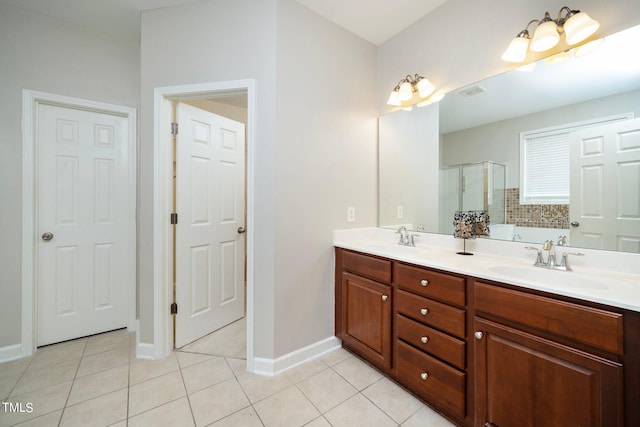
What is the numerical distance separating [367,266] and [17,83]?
2.97 metres

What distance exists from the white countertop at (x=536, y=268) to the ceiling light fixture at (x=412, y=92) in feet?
3.60

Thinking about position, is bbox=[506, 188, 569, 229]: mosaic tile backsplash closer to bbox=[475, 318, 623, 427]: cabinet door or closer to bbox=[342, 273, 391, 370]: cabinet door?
bbox=[475, 318, 623, 427]: cabinet door

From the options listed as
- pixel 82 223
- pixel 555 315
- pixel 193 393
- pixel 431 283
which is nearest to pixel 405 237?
pixel 431 283

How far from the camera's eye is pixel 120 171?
233 centimetres

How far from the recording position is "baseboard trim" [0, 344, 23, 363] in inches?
73.7

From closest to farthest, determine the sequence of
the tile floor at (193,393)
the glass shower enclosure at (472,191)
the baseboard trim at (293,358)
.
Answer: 1. the tile floor at (193,393)
2. the glass shower enclosure at (472,191)
3. the baseboard trim at (293,358)

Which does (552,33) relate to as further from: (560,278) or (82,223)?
(82,223)

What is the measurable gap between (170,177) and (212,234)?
1.98ft

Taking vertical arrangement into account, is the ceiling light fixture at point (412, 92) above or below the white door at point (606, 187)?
above

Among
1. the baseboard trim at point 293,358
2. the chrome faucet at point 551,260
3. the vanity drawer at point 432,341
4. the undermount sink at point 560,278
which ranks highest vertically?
the chrome faucet at point 551,260

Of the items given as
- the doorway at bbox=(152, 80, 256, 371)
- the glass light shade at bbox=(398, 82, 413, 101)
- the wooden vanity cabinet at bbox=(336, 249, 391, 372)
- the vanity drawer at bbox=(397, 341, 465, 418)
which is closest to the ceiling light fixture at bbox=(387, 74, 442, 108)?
the glass light shade at bbox=(398, 82, 413, 101)

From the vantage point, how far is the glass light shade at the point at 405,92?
203 centimetres

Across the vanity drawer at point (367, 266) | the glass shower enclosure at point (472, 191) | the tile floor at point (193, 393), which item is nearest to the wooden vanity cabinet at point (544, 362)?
the tile floor at point (193, 393)

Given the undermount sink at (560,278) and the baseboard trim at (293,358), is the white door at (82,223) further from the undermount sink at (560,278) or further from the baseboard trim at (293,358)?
the undermount sink at (560,278)
